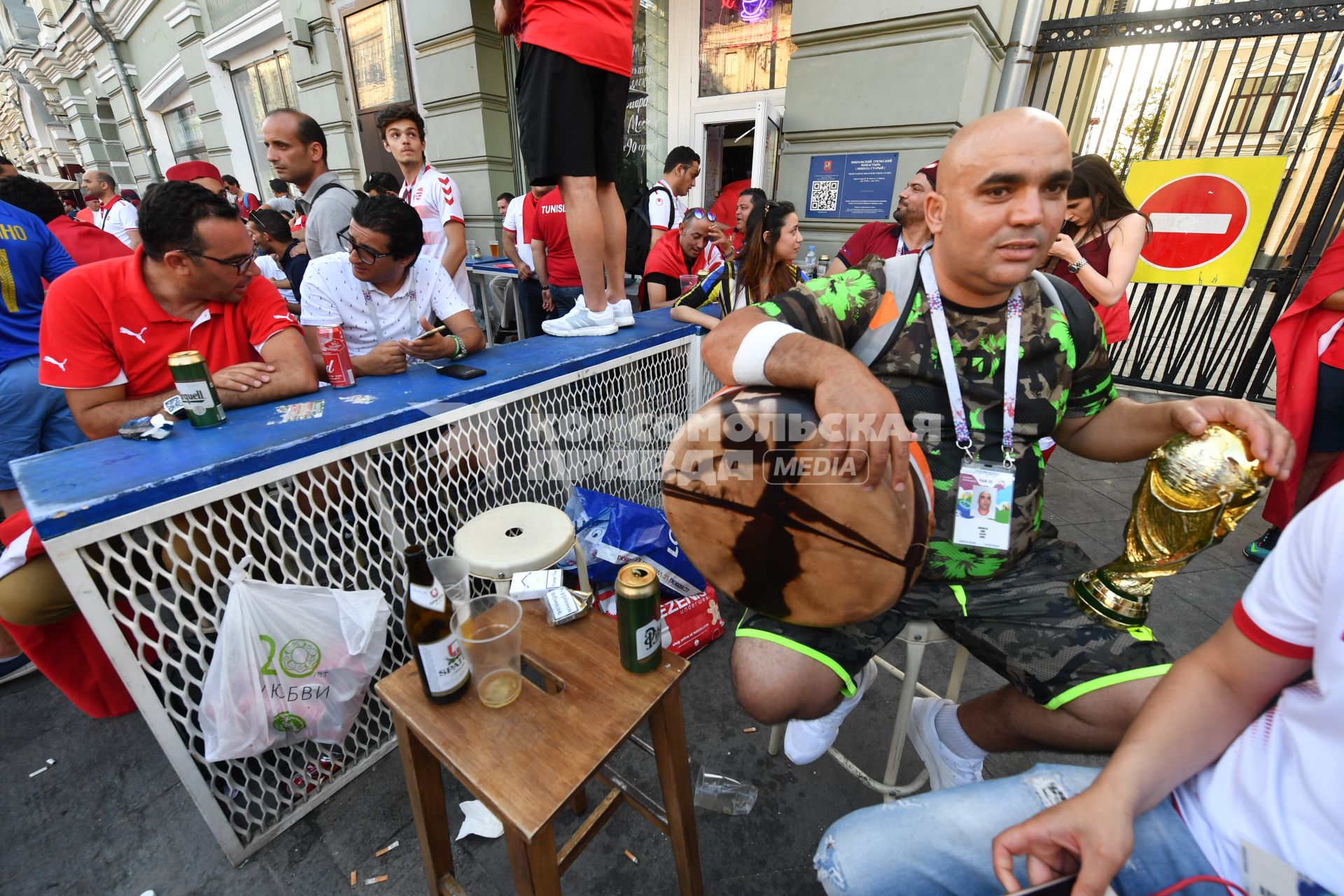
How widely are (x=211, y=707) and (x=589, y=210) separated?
2.03m

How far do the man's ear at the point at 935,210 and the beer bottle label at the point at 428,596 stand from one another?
57.7 inches

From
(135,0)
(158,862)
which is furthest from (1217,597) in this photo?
(135,0)

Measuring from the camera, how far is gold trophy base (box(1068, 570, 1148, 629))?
1.21m

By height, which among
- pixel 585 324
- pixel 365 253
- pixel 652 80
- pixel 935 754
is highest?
pixel 652 80

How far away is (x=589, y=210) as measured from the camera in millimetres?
2148

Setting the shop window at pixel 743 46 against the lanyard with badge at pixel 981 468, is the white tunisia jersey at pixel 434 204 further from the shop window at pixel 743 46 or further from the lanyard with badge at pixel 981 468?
the shop window at pixel 743 46

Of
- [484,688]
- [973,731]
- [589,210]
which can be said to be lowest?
[973,731]

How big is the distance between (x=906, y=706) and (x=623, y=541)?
1161mm

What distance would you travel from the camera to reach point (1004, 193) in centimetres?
120

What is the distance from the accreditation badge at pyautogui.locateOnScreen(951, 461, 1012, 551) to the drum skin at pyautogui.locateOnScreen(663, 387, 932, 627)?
0.32 meters

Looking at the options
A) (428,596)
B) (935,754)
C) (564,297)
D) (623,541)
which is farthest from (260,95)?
(935,754)

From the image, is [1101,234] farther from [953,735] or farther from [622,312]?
[953,735]

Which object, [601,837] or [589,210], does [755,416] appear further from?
[589,210]

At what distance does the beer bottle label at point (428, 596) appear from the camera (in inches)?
44.9
